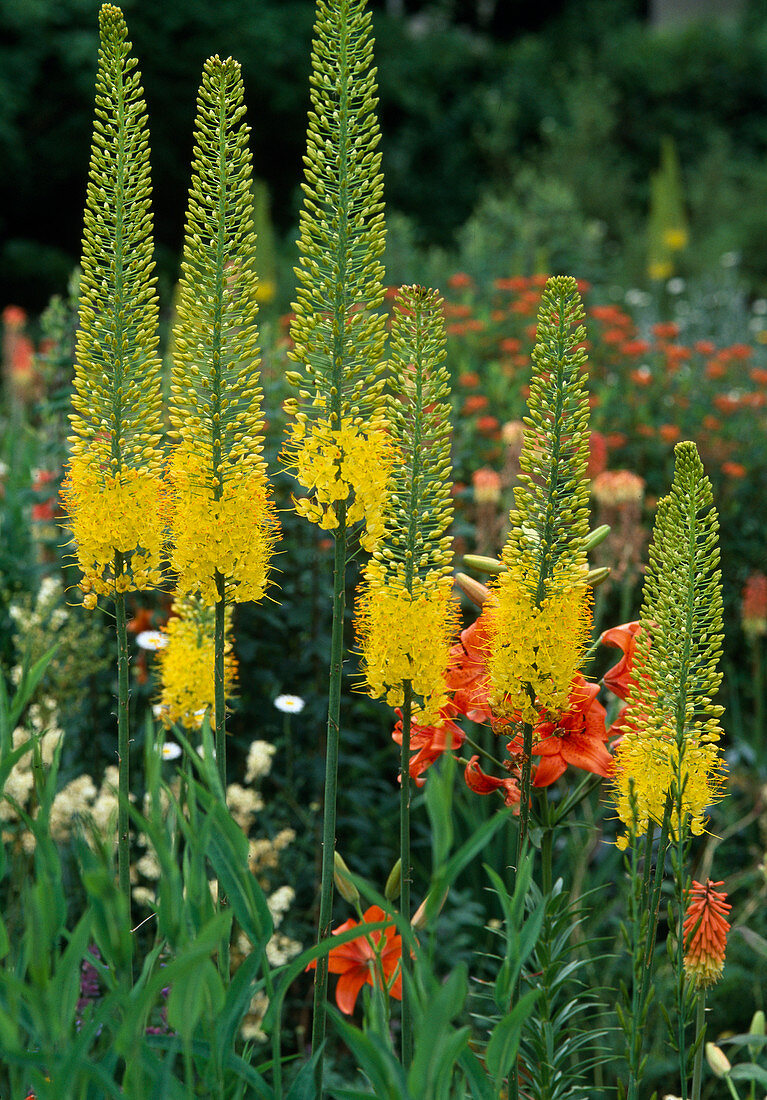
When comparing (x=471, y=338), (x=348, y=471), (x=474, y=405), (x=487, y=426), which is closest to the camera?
(x=348, y=471)

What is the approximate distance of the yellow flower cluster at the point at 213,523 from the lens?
1.78 meters

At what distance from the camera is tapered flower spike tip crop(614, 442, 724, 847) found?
169cm

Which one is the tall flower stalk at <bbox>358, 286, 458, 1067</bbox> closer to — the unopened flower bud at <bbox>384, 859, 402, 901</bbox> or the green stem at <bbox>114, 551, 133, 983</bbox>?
the unopened flower bud at <bbox>384, 859, 402, 901</bbox>

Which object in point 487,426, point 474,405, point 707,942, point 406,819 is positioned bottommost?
point 707,942

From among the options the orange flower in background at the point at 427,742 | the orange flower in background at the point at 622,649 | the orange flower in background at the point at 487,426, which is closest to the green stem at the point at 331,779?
the orange flower in background at the point at 427,742

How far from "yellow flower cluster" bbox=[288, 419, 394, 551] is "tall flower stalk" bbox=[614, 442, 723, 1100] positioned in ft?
1.48

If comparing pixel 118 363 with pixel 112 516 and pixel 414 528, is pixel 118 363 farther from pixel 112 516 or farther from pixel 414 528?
pixel 414 528

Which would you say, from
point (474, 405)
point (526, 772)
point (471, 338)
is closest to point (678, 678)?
point (526, 772)

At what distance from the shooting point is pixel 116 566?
73.3 inches

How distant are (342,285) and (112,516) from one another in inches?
21.3

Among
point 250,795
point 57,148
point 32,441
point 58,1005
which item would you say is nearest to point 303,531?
point 250,795

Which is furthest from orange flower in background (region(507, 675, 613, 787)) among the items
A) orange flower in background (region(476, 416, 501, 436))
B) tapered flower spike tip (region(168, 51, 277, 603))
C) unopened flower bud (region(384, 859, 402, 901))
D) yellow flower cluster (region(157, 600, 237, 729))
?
orange flower in background (region(476, 416, 501, 436))

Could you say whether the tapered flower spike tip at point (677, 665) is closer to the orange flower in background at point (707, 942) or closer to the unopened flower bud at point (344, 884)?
the orange flower in background at point (707, 942)

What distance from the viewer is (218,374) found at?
175 centimetres
